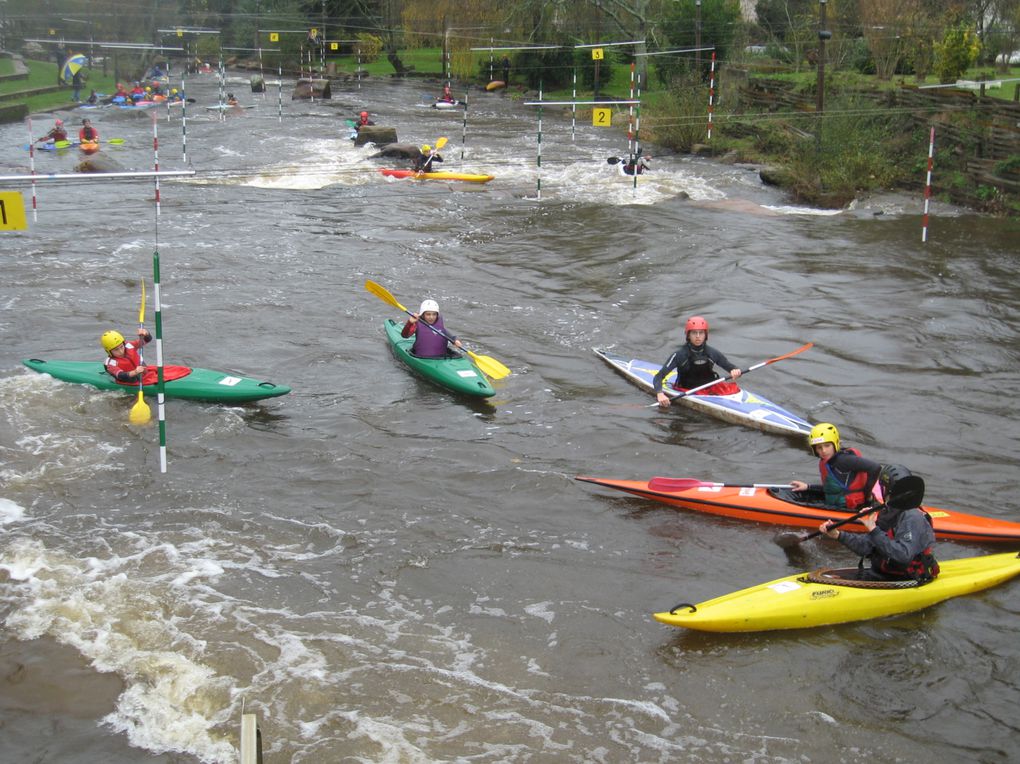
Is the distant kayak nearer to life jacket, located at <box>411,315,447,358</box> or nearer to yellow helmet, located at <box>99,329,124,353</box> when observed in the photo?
life jacket, located at <box>411,315,447,358</box>

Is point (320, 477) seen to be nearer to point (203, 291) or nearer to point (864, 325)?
point (203, 291)

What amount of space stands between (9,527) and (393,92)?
3087 cm

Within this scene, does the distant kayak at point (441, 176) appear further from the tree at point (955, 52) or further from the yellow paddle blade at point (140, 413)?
the yellow paddle blade at point (140, 413)

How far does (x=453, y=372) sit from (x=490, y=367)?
550mm

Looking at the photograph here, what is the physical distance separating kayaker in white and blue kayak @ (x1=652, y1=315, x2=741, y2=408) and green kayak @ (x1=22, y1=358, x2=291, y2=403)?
10.8 ft

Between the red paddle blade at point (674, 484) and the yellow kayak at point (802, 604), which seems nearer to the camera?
the yellow kayak at point (802, 604)

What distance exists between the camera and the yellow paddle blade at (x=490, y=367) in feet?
30.9

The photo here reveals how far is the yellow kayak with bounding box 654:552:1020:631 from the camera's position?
542 centimetres

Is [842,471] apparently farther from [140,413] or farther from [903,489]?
[140,413]

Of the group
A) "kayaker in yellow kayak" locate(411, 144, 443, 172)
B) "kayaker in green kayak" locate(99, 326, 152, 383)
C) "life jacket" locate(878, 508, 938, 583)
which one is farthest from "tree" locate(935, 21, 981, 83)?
"kayaker in green kayak" locate(99, 326, 152, 383)

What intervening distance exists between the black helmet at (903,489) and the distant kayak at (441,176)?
13.8 meters

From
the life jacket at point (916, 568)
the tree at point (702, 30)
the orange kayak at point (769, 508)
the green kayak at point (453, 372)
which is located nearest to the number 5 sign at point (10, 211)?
the green kayak at point (453, 372)

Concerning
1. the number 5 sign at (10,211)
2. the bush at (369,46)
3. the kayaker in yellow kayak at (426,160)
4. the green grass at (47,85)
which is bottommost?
the number 5 sign at (10,211)

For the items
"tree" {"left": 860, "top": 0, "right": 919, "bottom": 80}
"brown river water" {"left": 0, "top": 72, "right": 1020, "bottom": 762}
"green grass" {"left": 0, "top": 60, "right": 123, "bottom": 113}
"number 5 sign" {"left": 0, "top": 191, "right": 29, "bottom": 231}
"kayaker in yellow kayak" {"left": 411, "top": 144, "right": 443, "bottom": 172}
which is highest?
"tree" {"left": 860, "top": 0, "right": 919, "bottom": 80}
